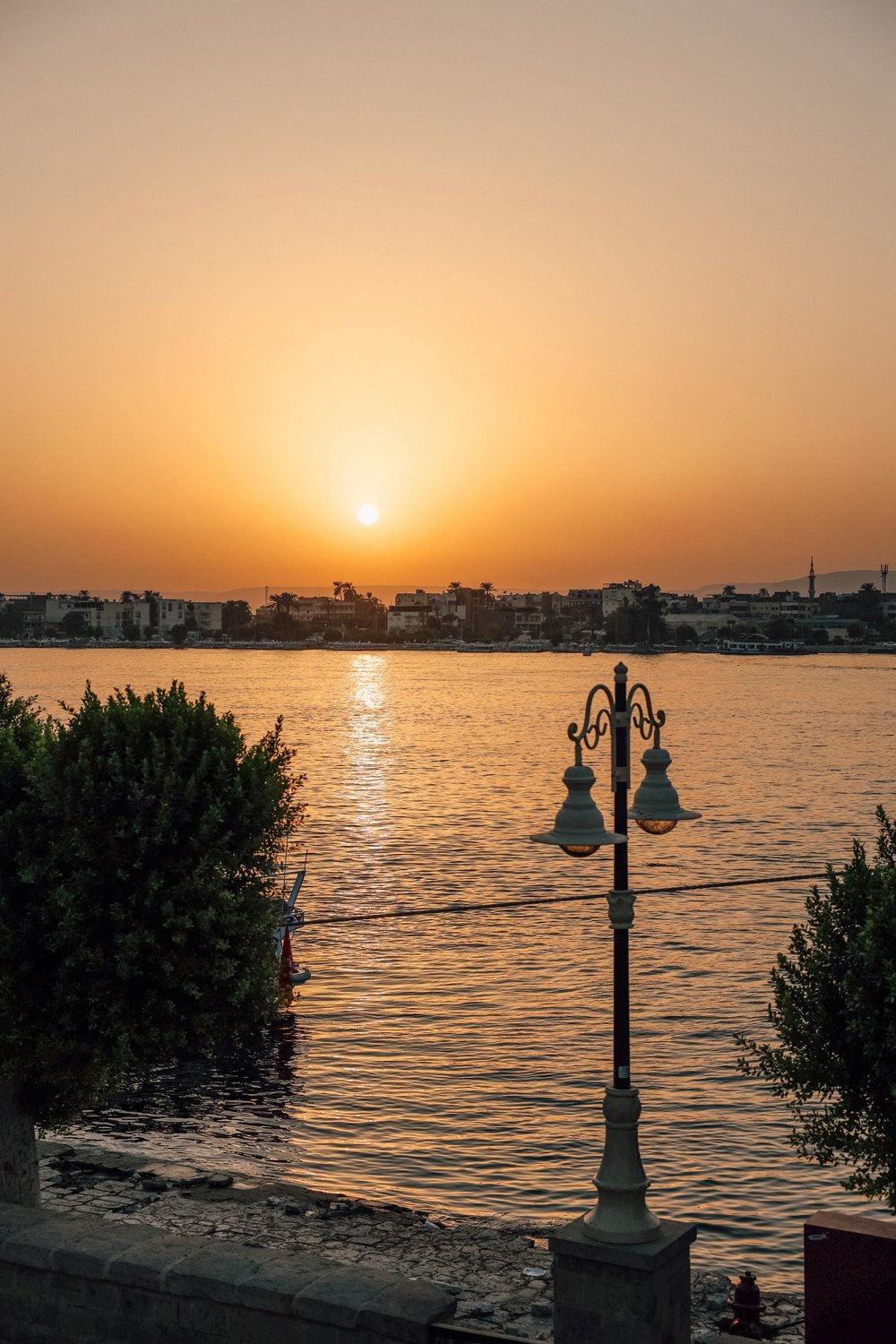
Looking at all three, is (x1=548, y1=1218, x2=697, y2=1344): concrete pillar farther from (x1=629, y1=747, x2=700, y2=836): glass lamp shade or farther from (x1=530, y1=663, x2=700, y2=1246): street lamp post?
(x1=629, y1=747, x2=700, y2=836): glass lamp shade

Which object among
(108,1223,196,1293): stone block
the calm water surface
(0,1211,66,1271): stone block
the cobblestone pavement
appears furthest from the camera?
the calm water surface

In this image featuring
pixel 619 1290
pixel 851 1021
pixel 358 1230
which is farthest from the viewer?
pixel 358 1230

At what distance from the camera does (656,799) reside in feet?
34.7

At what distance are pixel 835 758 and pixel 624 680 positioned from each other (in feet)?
354

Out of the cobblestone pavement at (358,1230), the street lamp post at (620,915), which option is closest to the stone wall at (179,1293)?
the street lamp post at (620,915)

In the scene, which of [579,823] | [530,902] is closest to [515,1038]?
[530,902]

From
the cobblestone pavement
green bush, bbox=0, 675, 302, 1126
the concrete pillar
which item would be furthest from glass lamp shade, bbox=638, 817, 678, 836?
the cobblestone pavement

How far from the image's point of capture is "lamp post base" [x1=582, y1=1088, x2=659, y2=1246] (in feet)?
32.8

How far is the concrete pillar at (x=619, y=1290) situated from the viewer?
9.86 m

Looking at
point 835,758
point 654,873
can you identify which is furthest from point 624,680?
point 835,758

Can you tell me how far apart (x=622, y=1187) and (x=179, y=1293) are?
3.67 meters

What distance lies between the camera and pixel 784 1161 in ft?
78.8

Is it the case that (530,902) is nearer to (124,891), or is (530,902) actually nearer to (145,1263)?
(124,891)

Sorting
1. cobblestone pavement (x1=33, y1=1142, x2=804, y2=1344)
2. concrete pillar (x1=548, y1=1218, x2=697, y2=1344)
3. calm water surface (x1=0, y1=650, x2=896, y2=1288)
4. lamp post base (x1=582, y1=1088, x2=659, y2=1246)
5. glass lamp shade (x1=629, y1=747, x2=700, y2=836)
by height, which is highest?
glass lamp shade (x1=629, y1=747, x2=700, y2=836)
